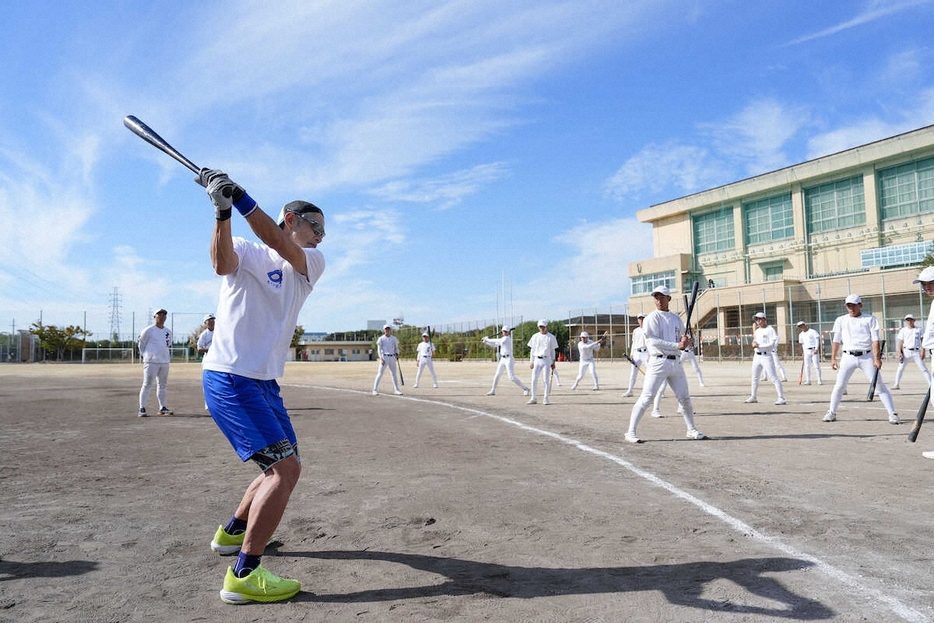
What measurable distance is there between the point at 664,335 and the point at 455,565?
6.54m

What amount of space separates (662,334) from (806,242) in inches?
2206

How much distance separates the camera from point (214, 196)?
11.3 feet

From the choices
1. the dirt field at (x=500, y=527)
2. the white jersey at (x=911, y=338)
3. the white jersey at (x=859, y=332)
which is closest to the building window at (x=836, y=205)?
the white jersey at (x=911, y=338)

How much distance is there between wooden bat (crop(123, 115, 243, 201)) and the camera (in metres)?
3.83

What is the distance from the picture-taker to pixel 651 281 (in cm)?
7056

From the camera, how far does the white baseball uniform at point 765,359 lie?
1508cm

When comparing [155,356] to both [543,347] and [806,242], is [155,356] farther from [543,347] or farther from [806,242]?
[806,242]

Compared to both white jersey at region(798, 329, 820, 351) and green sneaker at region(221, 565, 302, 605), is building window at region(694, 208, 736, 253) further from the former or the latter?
green sneaker at region(221, 565, 302, 605)

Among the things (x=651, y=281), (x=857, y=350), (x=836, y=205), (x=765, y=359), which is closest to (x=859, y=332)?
(x=857, y=350)

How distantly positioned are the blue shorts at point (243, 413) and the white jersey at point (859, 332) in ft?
35.0

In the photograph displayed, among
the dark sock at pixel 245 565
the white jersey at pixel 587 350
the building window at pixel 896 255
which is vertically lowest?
the dark sock at pixel 245 565

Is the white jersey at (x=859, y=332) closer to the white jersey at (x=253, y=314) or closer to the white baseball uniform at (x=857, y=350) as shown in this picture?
the white baseball uniform at (x=857, y=350)

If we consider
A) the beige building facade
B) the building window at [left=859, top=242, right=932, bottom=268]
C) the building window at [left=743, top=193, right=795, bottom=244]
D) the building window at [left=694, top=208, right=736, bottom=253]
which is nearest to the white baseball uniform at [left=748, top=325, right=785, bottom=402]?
the beige building facade

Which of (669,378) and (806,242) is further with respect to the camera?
(806,242)
